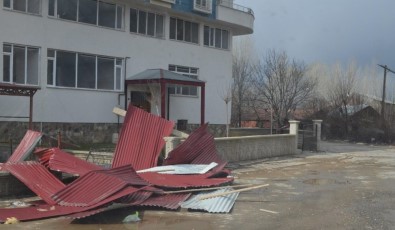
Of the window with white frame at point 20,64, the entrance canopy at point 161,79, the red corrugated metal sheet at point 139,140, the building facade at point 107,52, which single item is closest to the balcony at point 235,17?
the building facade at point 107,52

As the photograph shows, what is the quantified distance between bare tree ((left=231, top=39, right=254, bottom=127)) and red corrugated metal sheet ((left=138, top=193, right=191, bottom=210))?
46049mm

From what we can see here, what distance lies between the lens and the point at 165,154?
51.3 feet

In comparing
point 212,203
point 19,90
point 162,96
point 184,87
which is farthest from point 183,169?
point 184,87

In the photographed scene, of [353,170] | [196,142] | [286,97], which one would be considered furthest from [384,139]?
[196,142]

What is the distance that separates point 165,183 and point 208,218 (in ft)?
7.26

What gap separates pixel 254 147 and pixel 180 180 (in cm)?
1000

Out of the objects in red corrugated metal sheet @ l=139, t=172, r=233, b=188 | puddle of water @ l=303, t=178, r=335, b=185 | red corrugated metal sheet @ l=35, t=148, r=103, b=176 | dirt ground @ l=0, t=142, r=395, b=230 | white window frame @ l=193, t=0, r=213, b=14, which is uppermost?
white window frame @ l=193, t=0, r=213, b=14

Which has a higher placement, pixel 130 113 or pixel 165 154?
pixel 130 113

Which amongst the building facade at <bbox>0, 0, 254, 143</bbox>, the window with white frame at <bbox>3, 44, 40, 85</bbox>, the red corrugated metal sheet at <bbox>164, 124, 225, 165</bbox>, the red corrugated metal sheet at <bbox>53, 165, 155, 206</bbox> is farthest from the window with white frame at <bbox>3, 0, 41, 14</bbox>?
the red corrugated metal sheet at <bbox>53, 165, 155, 206</bbox>

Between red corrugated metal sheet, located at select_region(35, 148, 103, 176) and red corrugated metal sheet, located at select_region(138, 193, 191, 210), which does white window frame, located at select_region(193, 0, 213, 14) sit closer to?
red corrugated metal sheet, located at select_region(35, 148, 103, 176)

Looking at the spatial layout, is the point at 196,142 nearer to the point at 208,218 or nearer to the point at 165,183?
the point at 165,183

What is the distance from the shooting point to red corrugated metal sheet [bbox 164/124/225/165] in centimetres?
1422

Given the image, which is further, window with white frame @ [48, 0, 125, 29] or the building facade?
window with white frame @ [48, 0, 125, 29]

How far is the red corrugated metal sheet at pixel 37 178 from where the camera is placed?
1018 centimetres
